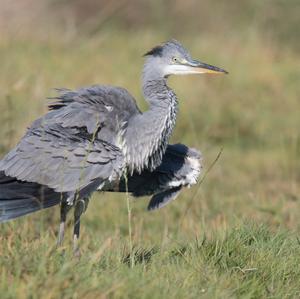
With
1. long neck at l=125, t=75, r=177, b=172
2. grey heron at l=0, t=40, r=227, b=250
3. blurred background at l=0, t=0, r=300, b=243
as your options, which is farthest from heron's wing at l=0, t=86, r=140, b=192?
blurred background at l=0, t=0, r=300, b=243

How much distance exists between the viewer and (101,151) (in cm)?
569

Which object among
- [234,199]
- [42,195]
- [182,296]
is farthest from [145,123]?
[234,199]

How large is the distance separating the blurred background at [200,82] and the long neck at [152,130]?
718 mm

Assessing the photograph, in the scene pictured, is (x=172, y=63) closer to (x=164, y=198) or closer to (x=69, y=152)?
(x=164, y=198)

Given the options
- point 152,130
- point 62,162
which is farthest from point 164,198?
point 62,162

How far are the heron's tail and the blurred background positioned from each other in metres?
1.26

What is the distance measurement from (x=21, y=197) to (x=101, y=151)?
584 mm

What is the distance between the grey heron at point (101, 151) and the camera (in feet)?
18.5

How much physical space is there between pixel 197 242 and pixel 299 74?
7.12 m

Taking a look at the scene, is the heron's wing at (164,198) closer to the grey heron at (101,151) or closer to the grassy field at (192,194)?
the grey heron at (101,151)

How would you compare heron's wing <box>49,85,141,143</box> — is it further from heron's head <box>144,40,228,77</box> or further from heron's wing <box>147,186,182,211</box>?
heron's wing <box>147,186,182,211</box>

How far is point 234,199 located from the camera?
8477 mm

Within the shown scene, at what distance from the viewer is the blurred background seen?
26.1 ft

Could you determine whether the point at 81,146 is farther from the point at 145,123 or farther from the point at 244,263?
the point at 244,263
